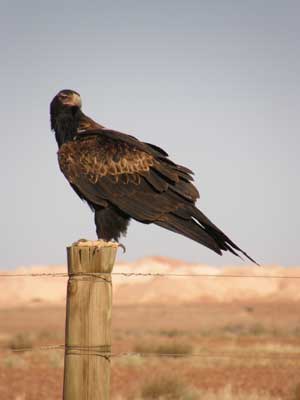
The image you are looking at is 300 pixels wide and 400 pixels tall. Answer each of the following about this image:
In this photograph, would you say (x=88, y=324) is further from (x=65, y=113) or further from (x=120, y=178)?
(x=65, y=113)

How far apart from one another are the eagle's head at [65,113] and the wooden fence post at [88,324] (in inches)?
148

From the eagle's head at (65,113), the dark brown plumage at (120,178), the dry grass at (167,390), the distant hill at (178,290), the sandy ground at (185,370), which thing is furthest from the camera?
the distant hill at (178,290)

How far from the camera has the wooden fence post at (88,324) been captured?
15.6ft

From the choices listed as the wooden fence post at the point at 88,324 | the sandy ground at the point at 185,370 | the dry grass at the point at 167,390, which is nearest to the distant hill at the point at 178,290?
the sandy ground at the point at 185,370

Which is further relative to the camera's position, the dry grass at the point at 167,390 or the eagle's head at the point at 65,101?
the dry grass at the point at 167,390

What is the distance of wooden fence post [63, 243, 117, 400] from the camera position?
474 cm

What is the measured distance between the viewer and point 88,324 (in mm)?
4770

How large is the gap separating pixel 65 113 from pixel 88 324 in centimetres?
411

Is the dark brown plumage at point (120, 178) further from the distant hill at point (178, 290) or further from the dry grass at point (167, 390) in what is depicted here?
the distant hill at point (178, 290)

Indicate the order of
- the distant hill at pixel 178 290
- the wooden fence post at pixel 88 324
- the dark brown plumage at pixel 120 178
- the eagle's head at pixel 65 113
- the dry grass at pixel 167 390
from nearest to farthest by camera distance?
the wooden fence post at pixel 88 324
the dark brown plumage at pixel 120 178
the eagle's head at pixel 65 113
the dry grass at pixel 167 390
the distant hill at pixel 178 290

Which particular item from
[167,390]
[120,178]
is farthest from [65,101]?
[167,390]

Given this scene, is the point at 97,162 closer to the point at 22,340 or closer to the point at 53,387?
the point at 53,387

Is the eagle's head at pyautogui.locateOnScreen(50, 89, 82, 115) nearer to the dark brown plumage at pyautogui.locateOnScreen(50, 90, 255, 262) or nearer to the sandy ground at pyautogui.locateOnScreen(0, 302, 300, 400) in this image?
the dark brown plumage at pyautogui.locateOnScreen(50, 90, 255, 262)

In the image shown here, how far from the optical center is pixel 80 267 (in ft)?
15.9
